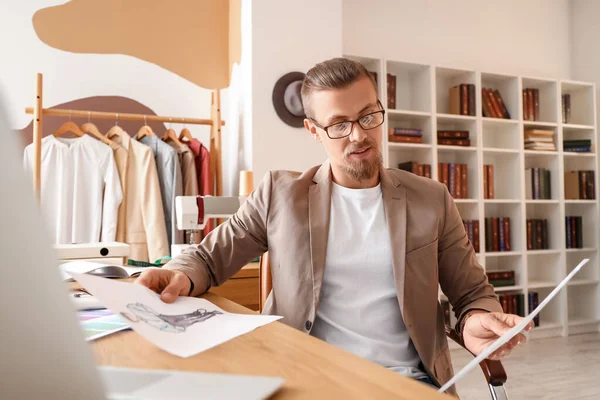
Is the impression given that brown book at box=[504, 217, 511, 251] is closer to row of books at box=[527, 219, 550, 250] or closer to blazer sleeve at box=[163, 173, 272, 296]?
row of books at box=[527, 219, 550, 250]

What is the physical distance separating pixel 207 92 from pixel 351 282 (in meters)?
2.78

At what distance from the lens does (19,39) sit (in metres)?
3.33

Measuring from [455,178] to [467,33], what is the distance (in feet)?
4.67

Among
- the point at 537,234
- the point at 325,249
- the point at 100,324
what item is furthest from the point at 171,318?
the point at 537,234

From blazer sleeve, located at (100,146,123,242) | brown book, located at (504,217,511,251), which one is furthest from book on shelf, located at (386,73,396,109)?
blazer sleeve, located at (100,146,123,242)

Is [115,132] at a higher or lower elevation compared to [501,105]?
lower

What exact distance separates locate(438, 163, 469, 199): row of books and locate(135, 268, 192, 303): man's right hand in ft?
11.2

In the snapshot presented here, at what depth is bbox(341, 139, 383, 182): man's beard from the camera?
1422mm

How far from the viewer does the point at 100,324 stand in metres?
0.87

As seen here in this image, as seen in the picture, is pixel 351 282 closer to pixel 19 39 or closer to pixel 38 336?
pixel 38 336

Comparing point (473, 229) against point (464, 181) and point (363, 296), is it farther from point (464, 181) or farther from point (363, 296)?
point (363, 296)

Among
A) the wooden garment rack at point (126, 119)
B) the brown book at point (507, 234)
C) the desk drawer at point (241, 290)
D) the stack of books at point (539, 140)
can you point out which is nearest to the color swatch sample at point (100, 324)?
the desk drawer at point (241, 290)

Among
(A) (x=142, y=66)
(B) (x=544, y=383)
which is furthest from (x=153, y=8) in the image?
(B) (x=544, y=383)

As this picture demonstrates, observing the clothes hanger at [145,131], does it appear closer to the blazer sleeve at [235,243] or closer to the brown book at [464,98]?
the blazer sleeve at [235,243]
